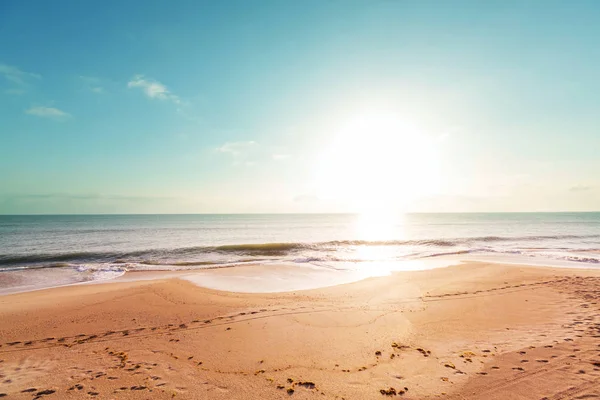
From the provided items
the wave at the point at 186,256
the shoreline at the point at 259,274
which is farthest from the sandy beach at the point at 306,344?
the wave at the point at 186,256

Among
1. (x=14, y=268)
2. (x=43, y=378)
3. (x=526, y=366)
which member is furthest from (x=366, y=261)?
(x=14, y=268)

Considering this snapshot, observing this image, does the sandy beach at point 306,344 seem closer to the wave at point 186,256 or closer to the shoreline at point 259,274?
the shoreline at point 259,274

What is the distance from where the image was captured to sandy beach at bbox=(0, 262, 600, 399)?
5.79 m

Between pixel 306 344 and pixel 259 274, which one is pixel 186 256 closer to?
pixel 259 274

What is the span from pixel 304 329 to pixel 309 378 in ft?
9.33

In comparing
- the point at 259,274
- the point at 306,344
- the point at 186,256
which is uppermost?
the point at 306,344

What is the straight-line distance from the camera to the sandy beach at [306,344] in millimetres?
5785

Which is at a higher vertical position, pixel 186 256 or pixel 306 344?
pixel 306 344

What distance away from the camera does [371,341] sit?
7996mm

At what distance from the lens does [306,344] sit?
7.89 meters

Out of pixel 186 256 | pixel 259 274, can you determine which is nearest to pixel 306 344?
pixel 259 274

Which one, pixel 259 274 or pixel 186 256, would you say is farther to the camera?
pixel 186 256

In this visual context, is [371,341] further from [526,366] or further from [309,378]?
[526,366]

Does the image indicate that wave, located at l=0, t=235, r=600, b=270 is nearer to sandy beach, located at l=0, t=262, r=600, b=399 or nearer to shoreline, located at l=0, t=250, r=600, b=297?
shoreline, located at l=0, t=250, r=600, b=297
